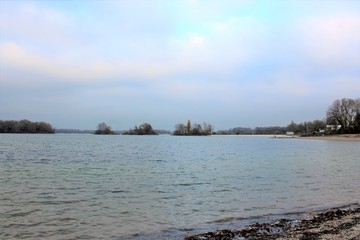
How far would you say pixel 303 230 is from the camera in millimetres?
12570

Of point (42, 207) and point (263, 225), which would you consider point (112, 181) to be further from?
point (263, 225)

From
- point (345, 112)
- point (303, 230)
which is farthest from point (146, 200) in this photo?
point (345, 112)

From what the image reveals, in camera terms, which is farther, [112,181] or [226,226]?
[112,181]

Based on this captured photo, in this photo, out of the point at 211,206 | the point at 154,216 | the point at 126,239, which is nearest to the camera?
the point at 126,239

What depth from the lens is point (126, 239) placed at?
12.8 metres

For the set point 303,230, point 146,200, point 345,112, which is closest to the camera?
point 303,230

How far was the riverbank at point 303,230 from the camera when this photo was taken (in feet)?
37.8

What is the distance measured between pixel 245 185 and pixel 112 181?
10.1 metres

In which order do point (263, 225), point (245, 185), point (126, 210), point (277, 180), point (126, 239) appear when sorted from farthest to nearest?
point (277, 180) < point (245, 185) < point (126, 210) < point (263, 225) < point (126, 239)

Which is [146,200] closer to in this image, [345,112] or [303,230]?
[303,230]

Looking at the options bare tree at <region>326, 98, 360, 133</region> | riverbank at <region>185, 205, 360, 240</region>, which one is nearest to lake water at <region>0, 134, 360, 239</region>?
riverbank at <region>185, 205, 360, 240</region>

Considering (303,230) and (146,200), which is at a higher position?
(303,230)

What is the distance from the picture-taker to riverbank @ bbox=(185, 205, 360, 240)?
37.8ft

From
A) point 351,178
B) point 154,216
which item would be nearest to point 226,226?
point 154,216
